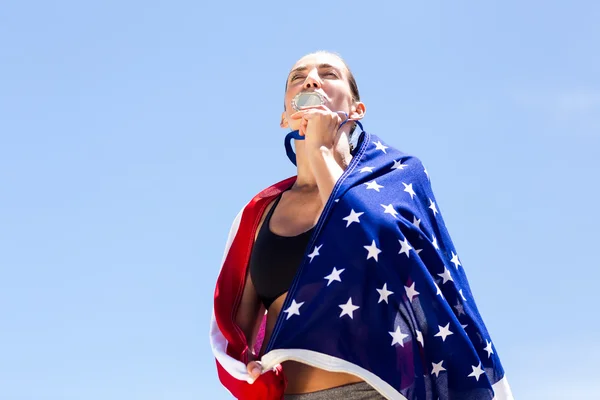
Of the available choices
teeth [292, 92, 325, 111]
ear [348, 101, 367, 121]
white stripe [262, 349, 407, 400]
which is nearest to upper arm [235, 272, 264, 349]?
white stripe [262, 349, 407, 400]

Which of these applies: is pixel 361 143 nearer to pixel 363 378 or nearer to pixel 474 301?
pixel 474 301

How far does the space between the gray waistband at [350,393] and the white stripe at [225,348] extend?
1.21 feet

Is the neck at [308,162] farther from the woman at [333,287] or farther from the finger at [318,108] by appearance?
the finger at [318,108]

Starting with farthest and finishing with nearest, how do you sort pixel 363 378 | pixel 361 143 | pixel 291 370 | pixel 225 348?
pixel 361 143 < pixel 225 348 < pixel 291 370 < pixel 363 378

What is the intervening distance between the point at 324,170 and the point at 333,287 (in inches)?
27.5

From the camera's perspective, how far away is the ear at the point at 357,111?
5.17 m

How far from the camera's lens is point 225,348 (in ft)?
15.6

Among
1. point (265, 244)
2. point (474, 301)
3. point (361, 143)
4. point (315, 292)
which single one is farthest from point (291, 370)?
point (361, 143)

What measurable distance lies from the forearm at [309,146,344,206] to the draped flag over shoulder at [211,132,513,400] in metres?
0.05

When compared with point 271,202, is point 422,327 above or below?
below

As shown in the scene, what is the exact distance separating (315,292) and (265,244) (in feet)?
2.29

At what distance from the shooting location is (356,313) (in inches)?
165

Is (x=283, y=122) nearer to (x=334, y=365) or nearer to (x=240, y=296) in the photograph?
(x=240, y=296)

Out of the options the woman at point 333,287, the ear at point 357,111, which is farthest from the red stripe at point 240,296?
the ear at point 357,111
